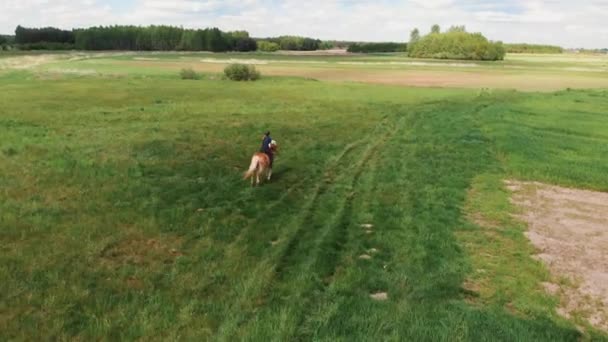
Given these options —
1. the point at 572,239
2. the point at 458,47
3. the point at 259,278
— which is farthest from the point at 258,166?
the point at 458,47

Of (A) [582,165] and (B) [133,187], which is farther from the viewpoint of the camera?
(A) [582,165]

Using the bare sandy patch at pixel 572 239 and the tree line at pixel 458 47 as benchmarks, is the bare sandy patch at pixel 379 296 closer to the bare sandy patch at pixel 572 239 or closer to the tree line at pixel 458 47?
the bare sandy patch at pixel 572 239

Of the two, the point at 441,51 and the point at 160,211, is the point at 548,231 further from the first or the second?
the point at 441,51

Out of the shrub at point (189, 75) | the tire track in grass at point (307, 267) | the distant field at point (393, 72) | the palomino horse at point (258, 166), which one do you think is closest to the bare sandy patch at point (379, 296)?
the tire track in grass at point (307, 267)

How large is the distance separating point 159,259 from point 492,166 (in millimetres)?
15494

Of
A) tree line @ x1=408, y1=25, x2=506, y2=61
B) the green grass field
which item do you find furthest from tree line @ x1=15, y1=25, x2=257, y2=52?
the green grass field

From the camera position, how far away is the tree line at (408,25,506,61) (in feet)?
503

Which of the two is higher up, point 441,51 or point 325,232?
point 441,51

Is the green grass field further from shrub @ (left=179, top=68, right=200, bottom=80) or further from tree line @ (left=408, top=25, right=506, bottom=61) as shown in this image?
tree line @ (left=408, top=25, right=506, bottom=61)

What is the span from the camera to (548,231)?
45.3 ft

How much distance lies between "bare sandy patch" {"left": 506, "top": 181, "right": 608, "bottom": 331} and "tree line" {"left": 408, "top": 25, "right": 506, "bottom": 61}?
482 feet

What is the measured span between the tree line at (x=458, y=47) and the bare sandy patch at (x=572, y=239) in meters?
147

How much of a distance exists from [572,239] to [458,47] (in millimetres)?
155513

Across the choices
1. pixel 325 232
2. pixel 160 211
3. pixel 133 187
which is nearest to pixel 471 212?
pixel 325 232
